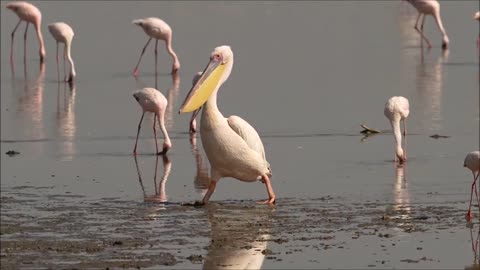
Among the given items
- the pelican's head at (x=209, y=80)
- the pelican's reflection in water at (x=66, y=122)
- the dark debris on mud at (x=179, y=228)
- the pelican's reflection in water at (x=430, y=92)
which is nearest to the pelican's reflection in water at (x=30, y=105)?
the pelican's reflection in water at (x=66, y=122)

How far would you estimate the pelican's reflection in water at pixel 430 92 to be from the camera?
1809cm

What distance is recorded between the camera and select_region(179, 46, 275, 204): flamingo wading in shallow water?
1202 cm

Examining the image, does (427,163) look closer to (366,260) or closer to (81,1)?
(366,260)

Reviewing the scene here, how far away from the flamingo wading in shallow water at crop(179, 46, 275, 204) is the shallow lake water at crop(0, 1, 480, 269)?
0.30 meters

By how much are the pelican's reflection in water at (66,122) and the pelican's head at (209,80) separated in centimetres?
319

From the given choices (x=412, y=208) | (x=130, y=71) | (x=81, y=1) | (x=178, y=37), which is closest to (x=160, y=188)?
(x=412, y=208)

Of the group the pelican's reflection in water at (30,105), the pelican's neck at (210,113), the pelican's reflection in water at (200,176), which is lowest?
the pelican's reflection in water at (30,105)

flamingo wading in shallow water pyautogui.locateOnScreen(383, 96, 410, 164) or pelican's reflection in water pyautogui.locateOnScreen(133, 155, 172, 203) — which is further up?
flamingo wading in shallow water pyautogui.locateOnScreen(383, 96, 410, 164)

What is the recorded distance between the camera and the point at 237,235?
10.6 meters

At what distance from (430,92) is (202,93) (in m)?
8.99

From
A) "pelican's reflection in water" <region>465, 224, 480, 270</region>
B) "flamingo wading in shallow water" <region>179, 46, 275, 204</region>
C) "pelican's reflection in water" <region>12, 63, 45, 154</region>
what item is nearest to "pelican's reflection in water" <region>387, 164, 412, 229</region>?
"pelican's reflection in water" <region>465, 224, 480, 270</region>

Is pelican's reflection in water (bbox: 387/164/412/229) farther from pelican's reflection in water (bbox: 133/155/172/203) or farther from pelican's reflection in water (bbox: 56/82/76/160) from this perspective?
pelican's reflection in water (bbox: 56/82/76/160)

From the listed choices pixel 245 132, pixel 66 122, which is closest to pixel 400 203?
Result: pixel 245 132

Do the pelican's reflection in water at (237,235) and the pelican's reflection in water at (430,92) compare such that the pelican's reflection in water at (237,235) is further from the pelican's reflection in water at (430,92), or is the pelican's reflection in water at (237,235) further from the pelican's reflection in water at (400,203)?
the pelican's reflection in water at (430,92)
